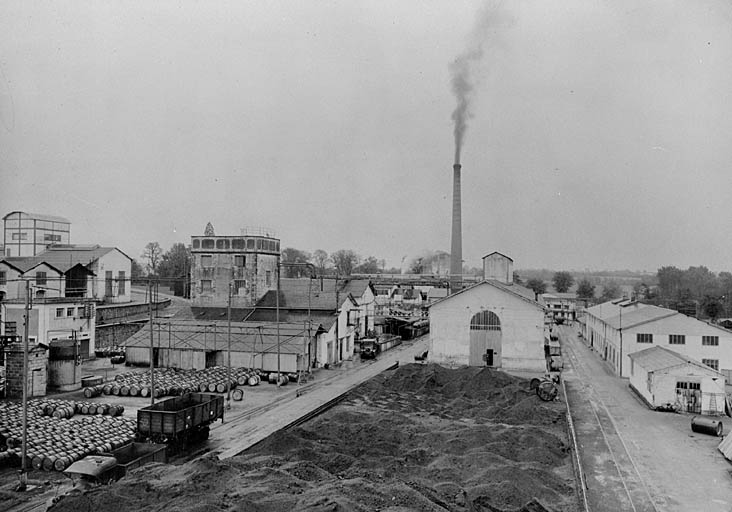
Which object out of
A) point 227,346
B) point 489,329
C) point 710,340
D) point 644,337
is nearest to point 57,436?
point 227,346

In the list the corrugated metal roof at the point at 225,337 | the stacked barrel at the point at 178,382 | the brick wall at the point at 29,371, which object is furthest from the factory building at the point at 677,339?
the brick wall at the point at 29,371

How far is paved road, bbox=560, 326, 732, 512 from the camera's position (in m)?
20.8

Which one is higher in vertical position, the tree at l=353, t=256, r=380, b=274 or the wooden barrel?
the tree at l=353, t=256, r=380, b=274

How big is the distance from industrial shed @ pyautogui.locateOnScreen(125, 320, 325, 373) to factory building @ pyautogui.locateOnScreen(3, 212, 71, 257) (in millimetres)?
32177

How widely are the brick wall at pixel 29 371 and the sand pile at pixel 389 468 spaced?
17.5 m

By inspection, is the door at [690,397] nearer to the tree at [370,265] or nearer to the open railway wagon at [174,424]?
the open railway wagon at [174,424]

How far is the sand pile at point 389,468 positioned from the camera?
16531mm

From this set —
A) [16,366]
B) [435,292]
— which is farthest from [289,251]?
[16,366]

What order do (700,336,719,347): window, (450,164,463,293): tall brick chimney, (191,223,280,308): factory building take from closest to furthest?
1. (700,336,719,347): window
2. (191,223,280,308): factory building
3. (450,164,463,293): tall brick chimney

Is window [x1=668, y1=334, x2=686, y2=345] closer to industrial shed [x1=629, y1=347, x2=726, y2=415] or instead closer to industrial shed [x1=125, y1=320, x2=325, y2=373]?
industrial shed [x1=629, y1=347, x2=726, y2=415]

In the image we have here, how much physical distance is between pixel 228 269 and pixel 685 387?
38841 mm

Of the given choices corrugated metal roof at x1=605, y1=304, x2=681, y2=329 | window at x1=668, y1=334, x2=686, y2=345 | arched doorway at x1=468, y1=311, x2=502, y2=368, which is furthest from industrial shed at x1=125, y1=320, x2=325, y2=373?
window at x1=668, y1=334, x2=686, y2=345

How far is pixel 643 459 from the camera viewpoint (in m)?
25.5

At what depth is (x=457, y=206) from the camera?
6938 centimetres
